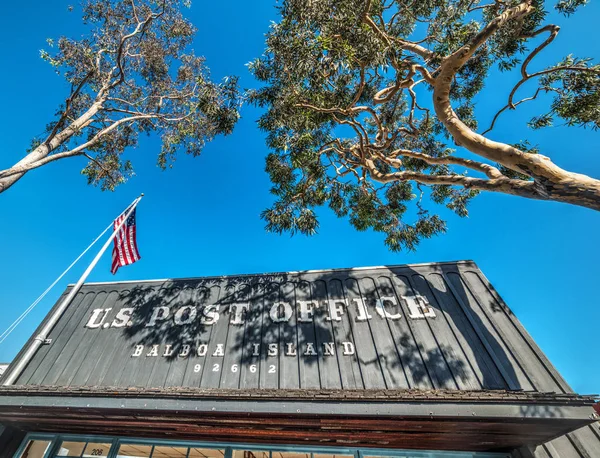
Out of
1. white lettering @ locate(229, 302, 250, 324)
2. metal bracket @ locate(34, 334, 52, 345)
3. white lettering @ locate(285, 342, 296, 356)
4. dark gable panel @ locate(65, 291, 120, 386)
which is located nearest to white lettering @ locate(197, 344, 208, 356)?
white lettering @ locate(229, 302, 250, 324)

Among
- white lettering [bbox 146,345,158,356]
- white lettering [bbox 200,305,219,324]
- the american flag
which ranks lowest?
white lettering [bbox 146,345,158,356]

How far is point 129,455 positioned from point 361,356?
4946mm

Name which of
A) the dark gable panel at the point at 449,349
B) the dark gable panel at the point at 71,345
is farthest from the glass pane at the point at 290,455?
the dark gable panel at the point at 71,345

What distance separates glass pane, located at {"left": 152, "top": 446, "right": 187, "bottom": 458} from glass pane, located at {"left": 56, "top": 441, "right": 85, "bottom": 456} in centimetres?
155

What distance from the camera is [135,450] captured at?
16.5 feet

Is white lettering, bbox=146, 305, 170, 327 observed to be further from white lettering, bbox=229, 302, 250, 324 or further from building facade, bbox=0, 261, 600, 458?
white lettering, bbox=229, 302, 250, 324

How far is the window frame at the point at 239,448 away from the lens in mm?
4438

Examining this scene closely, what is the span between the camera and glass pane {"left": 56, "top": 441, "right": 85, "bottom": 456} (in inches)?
202

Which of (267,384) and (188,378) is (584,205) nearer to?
(267,384)

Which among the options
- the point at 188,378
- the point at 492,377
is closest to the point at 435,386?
the point at 492,377

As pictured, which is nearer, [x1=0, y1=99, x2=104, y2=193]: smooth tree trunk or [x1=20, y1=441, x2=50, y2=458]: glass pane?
[x1=20, y1=441, x2=50, y2=458]: glass pane

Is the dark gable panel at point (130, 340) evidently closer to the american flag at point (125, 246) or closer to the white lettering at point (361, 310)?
the american flag at point (125, 246)

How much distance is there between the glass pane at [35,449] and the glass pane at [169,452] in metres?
2.34

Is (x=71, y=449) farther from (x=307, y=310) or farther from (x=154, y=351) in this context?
(x=307, y=310)
